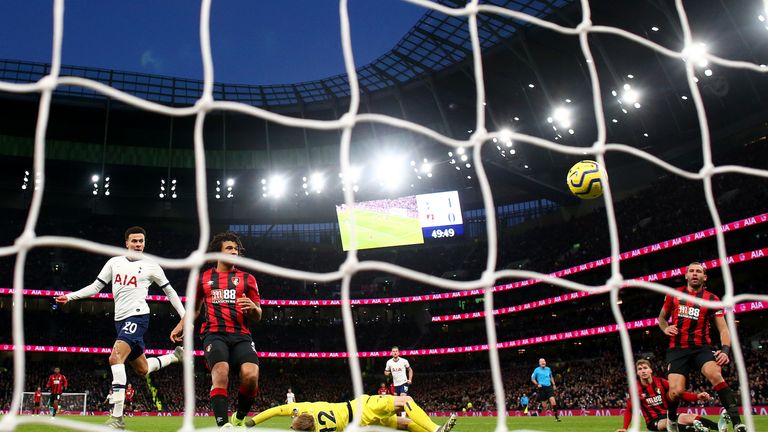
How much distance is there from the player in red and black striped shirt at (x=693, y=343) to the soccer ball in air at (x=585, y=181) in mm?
2144

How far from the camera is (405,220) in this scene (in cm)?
3431

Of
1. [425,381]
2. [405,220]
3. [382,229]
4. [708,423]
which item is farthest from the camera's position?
[425,381]

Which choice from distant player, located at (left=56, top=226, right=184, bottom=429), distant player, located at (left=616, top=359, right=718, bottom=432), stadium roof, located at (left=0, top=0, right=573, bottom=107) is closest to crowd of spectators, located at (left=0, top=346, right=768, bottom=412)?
stadium roof, located at (left=0, top=0, right=573, bottom=107)

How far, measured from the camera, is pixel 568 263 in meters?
35.4

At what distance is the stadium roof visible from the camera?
97.3 ft

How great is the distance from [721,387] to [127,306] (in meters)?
5.78

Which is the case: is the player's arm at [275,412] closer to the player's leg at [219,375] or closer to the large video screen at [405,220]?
the player's leg at [219,375]

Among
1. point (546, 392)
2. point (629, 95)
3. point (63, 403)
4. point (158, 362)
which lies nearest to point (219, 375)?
point (158, 362)

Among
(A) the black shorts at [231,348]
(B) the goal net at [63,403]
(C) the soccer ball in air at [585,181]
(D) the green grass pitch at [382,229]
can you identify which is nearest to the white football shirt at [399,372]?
(C) the soccer ball in air at [585,181]

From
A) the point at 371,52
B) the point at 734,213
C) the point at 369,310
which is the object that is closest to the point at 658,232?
the point at 734,213

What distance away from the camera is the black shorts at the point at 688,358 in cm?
630

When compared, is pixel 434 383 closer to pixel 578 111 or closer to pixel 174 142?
pixel 578 111

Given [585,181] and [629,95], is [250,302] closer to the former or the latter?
[585,181]

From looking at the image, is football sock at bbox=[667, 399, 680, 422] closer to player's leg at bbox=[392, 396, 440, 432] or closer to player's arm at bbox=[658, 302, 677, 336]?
player's arm at bbox=[658, 302, 677, 336]
